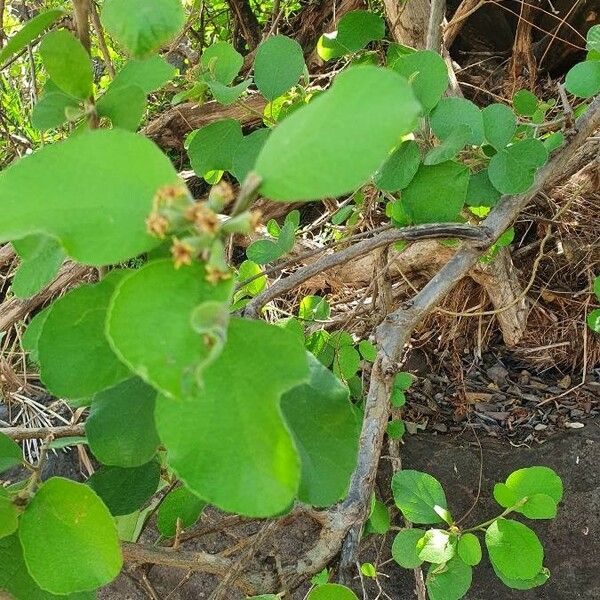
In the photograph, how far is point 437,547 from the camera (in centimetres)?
63

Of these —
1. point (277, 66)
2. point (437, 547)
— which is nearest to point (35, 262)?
point (277, 66)

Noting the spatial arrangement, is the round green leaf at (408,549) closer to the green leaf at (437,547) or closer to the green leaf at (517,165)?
the green leaf at (437,547)

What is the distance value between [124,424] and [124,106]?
0.20 meters

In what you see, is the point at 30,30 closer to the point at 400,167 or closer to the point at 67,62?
the point at 67,62

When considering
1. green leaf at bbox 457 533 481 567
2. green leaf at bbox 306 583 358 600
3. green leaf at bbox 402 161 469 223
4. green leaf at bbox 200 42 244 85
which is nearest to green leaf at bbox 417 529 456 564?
green leaf at bbox 457 533 481 567

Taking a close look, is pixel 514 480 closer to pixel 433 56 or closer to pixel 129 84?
pixel 433 56

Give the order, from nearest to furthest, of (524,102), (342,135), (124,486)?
(342,135) → (124,486) → (524,102)

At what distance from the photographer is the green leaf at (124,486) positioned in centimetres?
56

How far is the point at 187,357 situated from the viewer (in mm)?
253

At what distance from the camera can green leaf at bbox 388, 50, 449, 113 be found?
0.61m

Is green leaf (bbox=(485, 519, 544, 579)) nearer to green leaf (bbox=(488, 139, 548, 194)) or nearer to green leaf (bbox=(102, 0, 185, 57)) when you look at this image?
green leaf (bbox=(488, 139, 548, 194))

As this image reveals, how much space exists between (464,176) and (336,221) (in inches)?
19.8

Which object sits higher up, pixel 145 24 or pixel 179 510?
pixel 145 24

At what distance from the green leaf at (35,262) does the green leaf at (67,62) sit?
0.10 metres
